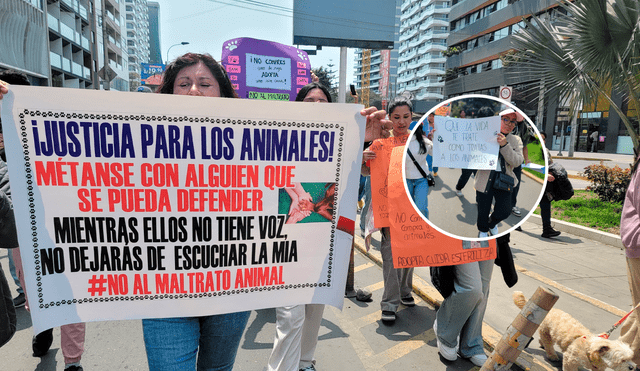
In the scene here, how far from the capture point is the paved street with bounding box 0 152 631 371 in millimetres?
2947

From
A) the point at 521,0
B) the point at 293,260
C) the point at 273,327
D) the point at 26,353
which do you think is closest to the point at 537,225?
the point at 273,327

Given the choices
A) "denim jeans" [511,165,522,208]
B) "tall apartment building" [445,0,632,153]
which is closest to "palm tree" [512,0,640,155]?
"denim jeans" [511,165,522,208]

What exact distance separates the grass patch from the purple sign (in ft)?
18.5

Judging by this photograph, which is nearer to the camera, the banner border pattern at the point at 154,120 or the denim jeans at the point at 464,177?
the banner border pattern at the point at 154,120

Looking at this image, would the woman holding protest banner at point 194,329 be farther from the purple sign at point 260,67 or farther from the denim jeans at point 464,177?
the purple sign at point 260,67

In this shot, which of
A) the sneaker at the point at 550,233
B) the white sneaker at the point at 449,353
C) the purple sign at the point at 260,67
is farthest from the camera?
the purple sign at the point at 260,67

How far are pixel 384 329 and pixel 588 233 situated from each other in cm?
499

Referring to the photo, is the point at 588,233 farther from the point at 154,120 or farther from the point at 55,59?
the point at 55,59

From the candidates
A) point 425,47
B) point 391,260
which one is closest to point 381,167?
point 391,260

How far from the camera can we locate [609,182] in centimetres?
809

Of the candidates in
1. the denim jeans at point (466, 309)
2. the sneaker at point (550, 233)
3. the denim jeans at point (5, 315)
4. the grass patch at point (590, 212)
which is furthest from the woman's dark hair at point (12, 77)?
the grass patch at point (590, 212)

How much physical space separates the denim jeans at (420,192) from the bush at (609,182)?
7634 millimetres

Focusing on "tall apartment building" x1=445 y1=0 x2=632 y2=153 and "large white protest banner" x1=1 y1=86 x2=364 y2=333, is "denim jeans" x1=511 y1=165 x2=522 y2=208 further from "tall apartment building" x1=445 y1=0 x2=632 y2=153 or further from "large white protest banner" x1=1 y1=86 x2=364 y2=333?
"tall apartment building" x1=445 y1=0 x2=632 y2=153

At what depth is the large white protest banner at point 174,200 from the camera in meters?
1.43
